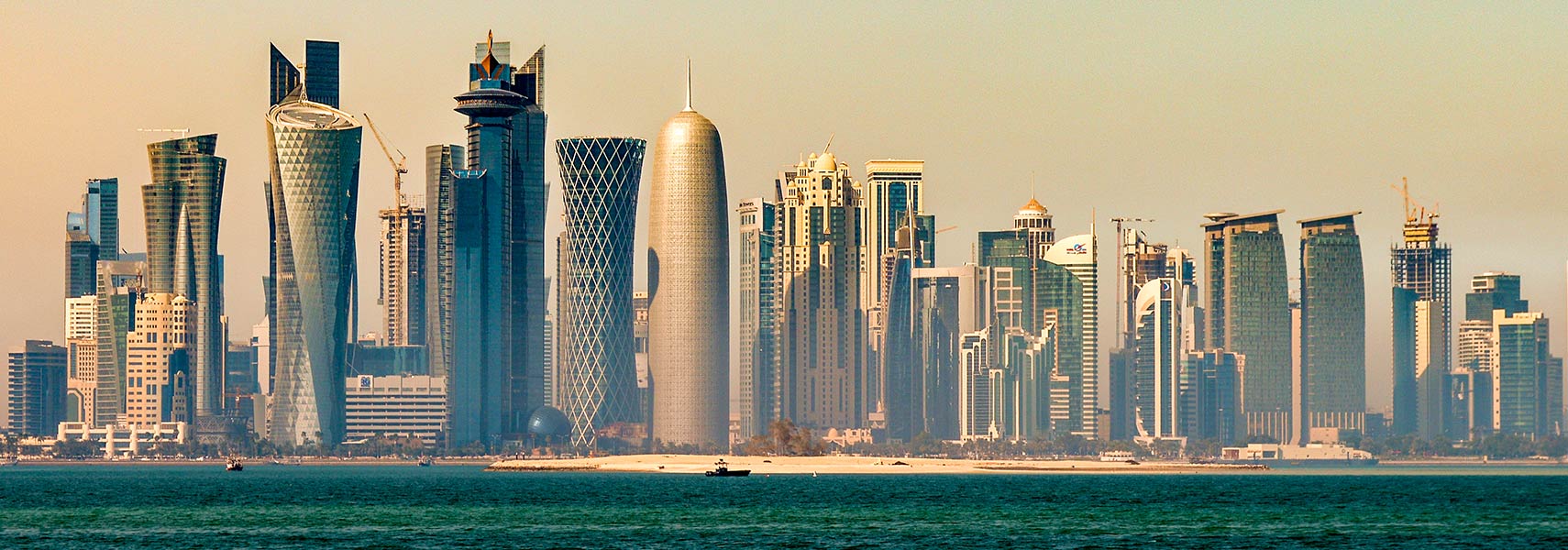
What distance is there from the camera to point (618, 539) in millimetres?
172375

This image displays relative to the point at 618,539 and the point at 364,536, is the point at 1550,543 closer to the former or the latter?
the point at 618,539

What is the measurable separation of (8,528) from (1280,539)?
359 ft

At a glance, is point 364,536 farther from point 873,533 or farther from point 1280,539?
point 1280,539

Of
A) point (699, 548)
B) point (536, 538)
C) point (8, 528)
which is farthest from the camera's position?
point (8, 528)

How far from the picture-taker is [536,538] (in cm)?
17588

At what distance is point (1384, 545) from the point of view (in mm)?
171250

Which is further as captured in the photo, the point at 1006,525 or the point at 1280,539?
the point at 1006,525

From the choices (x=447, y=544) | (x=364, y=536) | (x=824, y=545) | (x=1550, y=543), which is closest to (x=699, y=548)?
(x=824, y=545)

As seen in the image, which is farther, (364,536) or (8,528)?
(8,528)

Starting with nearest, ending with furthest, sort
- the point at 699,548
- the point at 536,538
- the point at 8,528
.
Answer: the point at 699,548 → the point at 536,538 → the point at 8,528

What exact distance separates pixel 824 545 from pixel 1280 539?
38706 millimetres

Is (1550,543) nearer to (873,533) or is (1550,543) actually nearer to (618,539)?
(873,533)

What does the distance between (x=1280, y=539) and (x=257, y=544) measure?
8027 centimetres

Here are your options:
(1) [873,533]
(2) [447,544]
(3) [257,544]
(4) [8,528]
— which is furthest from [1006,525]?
(4) [8,528]
